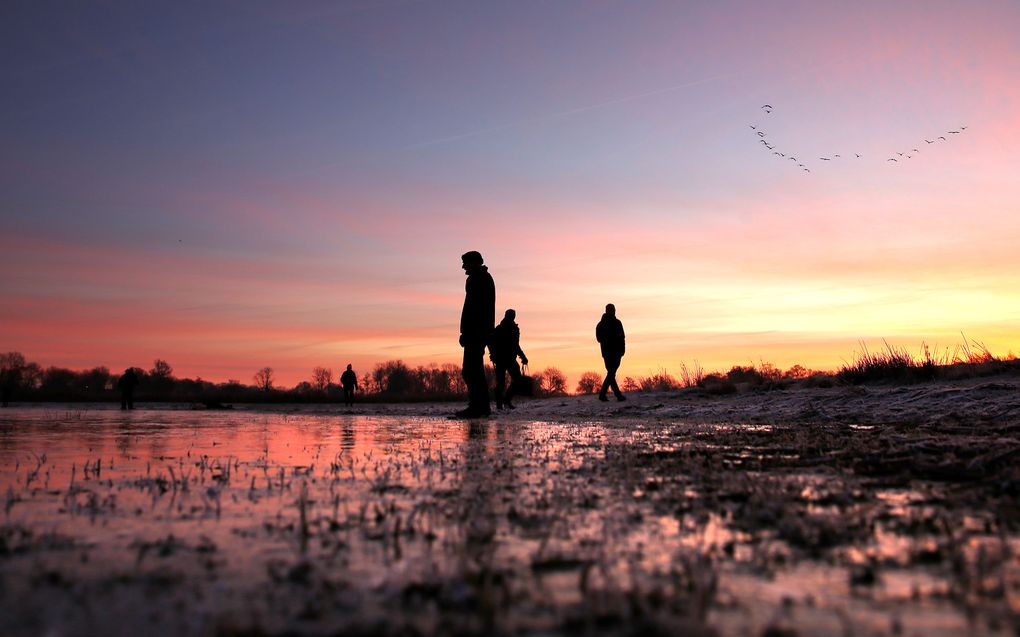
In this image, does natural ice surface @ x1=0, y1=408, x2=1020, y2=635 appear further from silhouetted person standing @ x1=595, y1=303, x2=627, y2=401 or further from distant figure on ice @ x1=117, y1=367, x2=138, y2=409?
distant figure on ice @ x1=117, y1=367, x2=138, y2=409

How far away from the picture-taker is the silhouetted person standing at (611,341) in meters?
20.3

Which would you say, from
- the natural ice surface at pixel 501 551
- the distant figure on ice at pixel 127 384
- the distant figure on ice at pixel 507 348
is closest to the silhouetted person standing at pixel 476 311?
the distant figure on ice at pixel 507 348

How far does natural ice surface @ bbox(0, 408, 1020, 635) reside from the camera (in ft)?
6.30

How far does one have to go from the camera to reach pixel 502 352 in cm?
1927

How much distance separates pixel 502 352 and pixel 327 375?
133893 mm

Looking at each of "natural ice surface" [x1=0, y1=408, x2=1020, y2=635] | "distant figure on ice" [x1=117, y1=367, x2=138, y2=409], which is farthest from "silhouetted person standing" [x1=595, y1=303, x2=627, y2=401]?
"distant figure on ice" [x1=117, y1=367, x2=138, y2=409]

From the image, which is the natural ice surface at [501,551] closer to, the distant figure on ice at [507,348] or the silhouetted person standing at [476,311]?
the silhouetted person standing at [476,311]

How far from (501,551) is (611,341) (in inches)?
706

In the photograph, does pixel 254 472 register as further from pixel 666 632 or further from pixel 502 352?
pixel 502 352

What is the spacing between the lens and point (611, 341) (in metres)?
20.3

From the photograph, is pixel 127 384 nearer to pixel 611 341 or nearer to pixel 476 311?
pixel 611 341

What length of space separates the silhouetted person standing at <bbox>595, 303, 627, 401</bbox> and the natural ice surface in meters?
15.1

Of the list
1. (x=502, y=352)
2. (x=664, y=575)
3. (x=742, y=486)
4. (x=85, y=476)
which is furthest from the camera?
(x=502, y=352)

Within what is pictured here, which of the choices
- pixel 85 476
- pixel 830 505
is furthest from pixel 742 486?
pixel 85 476
